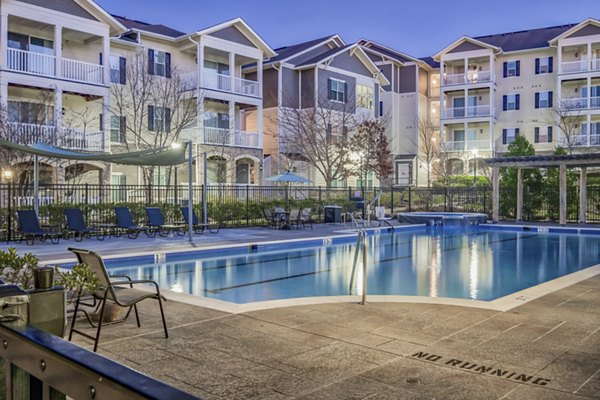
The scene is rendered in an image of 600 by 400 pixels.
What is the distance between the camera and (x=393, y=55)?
43.3 metres

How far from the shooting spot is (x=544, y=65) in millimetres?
39062

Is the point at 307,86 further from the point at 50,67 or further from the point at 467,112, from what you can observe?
the point at 50,67

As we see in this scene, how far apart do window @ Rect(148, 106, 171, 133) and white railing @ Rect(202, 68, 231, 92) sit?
2.84 m

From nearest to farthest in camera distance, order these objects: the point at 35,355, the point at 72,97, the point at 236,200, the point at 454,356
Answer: the point at 35,355 → the point at 454,356 → the point at 236,200 → the point at 72,97

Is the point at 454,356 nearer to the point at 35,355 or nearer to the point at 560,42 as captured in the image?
the point at 35,355

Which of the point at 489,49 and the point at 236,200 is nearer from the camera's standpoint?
the point at 236,200

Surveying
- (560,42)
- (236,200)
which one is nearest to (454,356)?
(236,200)

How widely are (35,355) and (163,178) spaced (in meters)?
27.3

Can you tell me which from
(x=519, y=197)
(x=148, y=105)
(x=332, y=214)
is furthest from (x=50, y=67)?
(x=519, y=197)

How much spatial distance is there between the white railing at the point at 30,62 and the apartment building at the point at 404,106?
24431 mm

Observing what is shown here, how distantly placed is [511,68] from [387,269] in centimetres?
3332

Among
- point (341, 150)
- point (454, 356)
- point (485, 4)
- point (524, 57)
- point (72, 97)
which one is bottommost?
point (454, 356)

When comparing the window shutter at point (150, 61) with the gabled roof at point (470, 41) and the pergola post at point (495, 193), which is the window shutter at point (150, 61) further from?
the gabled roof at point (470, 41)

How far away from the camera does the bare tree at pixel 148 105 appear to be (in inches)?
987
